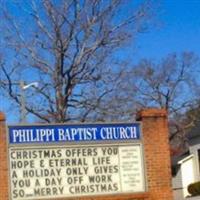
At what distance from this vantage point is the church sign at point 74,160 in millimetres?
16172

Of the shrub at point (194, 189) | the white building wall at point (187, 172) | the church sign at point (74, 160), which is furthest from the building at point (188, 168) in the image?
the church sign at point (74, 160)

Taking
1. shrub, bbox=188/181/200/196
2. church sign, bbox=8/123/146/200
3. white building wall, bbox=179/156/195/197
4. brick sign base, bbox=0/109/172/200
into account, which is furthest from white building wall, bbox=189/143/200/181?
church sign, bbox=8/123/146/200

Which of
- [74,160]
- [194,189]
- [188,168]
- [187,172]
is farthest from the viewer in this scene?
[187,172]

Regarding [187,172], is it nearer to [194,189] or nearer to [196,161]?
[196,161]

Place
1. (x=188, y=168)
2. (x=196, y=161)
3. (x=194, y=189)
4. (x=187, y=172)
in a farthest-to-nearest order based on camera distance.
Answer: (x=187, y=172), (x=188, y=168), (x=196, y=161), (x=194, y=189)

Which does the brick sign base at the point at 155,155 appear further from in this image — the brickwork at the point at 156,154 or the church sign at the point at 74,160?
the church sign at the point at 74,160

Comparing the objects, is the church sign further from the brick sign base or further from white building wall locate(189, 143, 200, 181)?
white building wall locate(189, 143, 200, 181)

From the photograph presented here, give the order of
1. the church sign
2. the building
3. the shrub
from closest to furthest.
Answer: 1. the church sign
2. the shrub
3. the building

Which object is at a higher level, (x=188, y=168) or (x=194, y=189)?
(x=188, y=168)

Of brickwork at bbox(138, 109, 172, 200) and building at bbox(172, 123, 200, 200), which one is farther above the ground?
building at bbox(172, 123, 200, 200)

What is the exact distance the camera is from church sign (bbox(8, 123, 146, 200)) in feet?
53.1

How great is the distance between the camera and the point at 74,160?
1659 cm

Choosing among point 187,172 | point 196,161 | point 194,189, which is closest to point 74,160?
point 194,189

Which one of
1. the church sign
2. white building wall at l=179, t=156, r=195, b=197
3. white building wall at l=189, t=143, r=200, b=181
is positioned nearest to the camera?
the church sign
